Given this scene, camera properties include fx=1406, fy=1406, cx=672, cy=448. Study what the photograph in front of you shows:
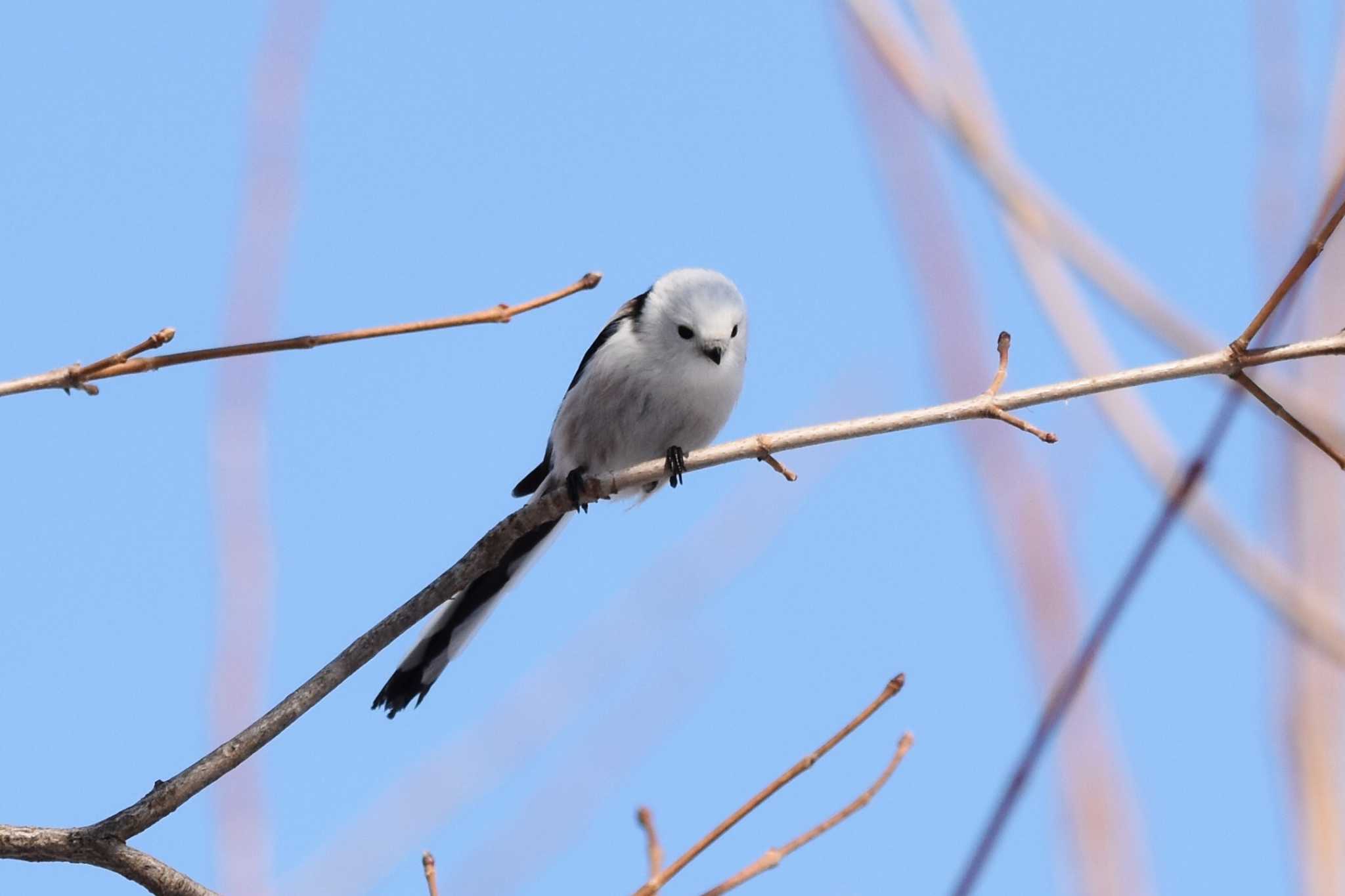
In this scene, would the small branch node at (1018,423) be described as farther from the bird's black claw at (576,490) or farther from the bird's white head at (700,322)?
the bird's white head at (700,322)

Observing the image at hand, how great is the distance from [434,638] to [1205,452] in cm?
264

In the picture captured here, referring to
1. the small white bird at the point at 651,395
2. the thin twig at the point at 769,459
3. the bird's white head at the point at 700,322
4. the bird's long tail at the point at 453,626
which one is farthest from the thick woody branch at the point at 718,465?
the bird's white head at the point at 700,322

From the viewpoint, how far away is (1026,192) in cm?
204

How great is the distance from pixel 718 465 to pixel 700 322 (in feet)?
5.43

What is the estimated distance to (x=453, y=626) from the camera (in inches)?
136

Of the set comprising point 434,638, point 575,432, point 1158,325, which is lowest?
point 1158,325

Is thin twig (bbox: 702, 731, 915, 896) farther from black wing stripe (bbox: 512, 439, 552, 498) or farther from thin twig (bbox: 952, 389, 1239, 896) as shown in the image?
black wing stripe (bbox: 512, 439, 552, 498)

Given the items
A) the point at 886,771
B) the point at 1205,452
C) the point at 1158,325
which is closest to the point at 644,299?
the point at 1158,325

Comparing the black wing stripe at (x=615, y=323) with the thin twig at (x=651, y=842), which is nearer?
the thin twig at (x=651, y=842)

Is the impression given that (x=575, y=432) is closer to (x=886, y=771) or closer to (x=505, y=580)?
(x=505, y=580)

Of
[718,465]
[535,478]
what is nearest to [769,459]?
[718,465]

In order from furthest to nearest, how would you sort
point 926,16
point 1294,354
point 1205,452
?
point 926,16 < point 1294,354 < point 1205,452

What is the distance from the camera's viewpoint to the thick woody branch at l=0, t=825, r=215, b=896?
1759 mm

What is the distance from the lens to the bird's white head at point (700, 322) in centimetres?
377
